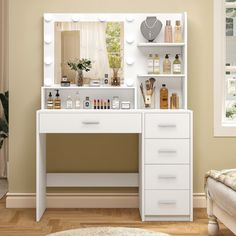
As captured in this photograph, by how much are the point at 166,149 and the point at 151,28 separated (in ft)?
3.55

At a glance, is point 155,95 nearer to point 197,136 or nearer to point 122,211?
point 197,136

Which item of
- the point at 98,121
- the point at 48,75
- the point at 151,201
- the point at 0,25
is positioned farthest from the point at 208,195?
the point at 0,25

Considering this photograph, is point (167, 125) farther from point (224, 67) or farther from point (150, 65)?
point (224, 67)

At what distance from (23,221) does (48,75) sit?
128 cm

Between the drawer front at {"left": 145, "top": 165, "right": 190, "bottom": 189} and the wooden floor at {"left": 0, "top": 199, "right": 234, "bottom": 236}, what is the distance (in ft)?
1.06

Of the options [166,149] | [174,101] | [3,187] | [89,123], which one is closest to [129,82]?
[174,101]

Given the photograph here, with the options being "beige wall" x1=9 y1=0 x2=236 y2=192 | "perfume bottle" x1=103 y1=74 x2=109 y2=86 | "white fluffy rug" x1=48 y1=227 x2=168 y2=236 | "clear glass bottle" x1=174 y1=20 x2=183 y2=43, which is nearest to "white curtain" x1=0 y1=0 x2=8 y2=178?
"beige wall" x1=9 y1=0 x2=236 y2=192

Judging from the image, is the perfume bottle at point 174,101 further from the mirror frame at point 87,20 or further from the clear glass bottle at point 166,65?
the mirror frame at point 87,20

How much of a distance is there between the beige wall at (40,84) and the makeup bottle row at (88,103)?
212 millimetres

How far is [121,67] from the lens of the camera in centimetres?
520

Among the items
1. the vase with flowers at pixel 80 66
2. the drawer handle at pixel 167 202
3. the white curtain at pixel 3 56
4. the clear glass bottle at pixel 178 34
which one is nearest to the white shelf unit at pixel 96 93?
the vase with flowers at pixel 80 66

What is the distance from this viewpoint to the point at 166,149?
479 cm

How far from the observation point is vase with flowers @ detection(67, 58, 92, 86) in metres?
5.14

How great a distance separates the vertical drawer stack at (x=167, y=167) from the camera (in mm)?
4773
